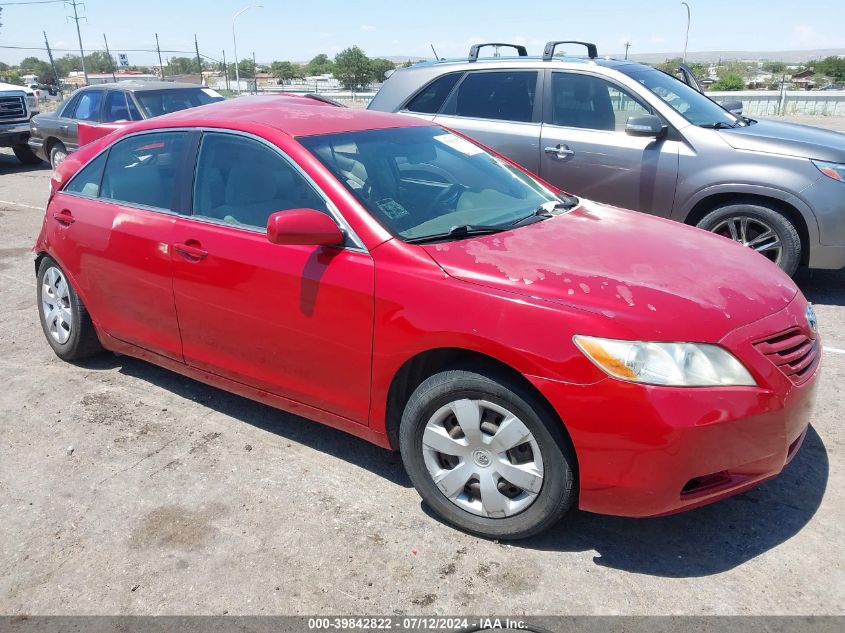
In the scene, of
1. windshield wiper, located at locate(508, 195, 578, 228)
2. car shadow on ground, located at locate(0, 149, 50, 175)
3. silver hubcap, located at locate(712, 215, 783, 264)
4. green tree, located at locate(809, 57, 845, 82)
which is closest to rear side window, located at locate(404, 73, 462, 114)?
silver hubcap, located at locate(712, 215, 783, 264)

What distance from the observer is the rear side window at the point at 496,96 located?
6555mm

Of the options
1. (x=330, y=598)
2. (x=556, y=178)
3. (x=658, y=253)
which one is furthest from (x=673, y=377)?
(x=556, y=178)

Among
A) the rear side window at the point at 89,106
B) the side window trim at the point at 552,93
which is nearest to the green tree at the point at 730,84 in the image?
the rear side window at the point at 89,106

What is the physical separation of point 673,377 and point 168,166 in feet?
9.23

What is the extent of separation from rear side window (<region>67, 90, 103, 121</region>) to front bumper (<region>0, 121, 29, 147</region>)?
3.83 m

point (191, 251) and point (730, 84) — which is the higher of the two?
point (191, 251)

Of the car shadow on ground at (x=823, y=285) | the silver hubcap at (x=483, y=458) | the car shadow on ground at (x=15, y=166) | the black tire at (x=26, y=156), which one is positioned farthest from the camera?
the black tire at (x=26, y=156)

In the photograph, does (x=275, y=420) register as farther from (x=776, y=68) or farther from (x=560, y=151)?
(x=776, y=68)

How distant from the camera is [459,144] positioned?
13.4 feet

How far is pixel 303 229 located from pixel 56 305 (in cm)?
254

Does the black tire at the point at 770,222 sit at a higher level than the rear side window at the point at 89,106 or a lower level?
lower

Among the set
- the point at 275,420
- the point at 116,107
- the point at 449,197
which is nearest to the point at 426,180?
the point at 449,197

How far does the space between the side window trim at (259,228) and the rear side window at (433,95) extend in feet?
12.0

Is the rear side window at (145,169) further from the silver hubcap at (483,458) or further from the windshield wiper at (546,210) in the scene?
the silver hubcap at (483,458)
